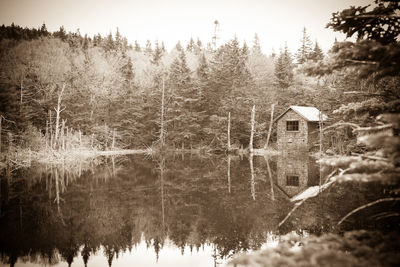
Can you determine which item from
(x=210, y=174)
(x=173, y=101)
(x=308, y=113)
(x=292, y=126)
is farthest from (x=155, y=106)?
(x=210, y=174)

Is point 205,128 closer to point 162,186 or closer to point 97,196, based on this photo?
point 162,186

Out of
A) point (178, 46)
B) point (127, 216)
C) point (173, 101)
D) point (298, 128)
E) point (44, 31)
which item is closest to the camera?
point (127, 216)

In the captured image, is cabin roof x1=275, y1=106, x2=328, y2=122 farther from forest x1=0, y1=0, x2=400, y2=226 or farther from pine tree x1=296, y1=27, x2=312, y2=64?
pine tree x1=296, y1=27, x2=312, y2=64

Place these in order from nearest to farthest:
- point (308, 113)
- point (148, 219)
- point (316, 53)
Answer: point (148, 219) < point (308, 113) < point (316, 53)

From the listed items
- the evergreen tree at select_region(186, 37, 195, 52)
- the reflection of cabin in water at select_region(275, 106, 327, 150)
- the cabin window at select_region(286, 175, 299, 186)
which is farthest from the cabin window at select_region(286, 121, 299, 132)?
the evergreen tree at select_region(186, 37, 195, 52)

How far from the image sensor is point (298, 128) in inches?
1283

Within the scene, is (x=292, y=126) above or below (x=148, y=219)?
above

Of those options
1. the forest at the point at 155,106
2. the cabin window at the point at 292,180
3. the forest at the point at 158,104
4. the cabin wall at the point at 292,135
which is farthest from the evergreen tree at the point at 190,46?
the cabin window at the point at 292,180

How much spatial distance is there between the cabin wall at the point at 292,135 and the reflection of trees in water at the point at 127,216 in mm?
19472

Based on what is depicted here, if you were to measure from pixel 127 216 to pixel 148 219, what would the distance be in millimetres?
783

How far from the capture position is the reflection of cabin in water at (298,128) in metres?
31.9

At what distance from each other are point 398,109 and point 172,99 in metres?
37.0

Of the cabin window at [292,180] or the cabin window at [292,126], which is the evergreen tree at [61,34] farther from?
the cabin window at [292,180]

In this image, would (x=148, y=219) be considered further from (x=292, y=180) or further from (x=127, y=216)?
(x=292, y=180)
